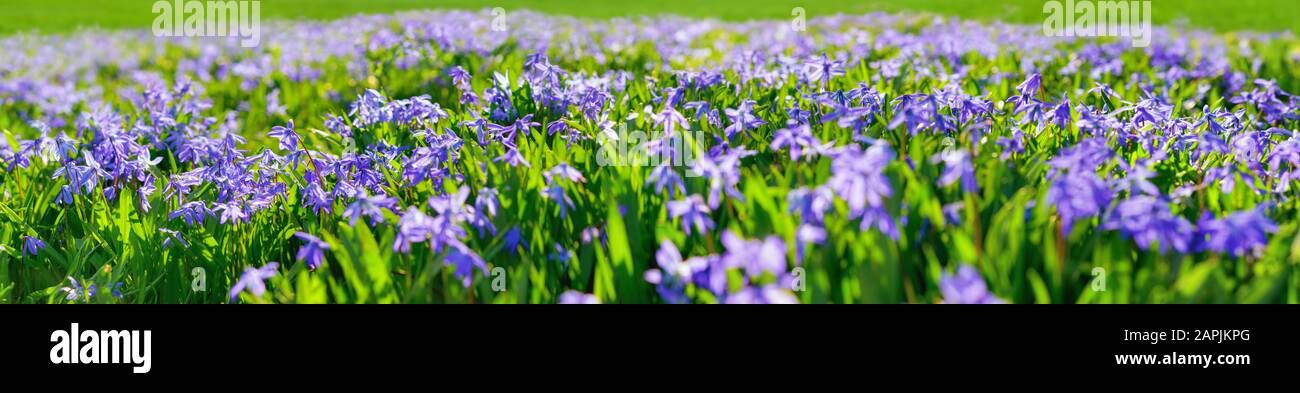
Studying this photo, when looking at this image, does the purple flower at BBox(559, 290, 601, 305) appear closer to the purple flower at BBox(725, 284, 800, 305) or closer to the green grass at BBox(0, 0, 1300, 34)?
the purple flower at BBox(725, 284, 800, 305)

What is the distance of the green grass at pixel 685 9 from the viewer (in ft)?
61.7

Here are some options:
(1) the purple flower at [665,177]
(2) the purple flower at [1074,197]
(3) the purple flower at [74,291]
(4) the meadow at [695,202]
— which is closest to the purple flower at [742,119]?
(4) the meadow at [695,202]

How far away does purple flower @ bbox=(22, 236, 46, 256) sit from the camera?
3344 mm

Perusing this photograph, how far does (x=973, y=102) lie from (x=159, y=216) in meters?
3.14

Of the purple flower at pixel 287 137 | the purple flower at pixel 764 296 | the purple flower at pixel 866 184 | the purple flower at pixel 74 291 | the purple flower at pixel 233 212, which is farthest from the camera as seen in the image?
the purple flower at pixel 287 137

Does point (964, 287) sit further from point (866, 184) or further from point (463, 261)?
point (463, 261)

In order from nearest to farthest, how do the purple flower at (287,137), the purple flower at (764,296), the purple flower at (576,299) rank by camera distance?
the purple flower at (764,296) → the purple flower at (576,299) → the purple flower at (287,137)

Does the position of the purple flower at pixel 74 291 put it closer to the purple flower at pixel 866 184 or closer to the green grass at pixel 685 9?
the purple flower at pixel 866 184

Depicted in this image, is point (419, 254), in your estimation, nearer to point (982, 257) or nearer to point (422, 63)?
point (982, 257)

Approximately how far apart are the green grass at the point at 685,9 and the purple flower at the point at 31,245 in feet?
48.4

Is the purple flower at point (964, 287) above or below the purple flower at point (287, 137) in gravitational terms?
below

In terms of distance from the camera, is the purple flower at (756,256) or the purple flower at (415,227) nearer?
the purple flower at (756,256)

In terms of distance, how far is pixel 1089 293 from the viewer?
6.89 feet
